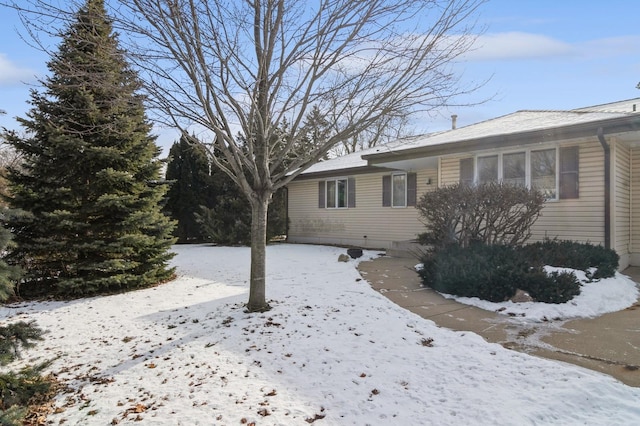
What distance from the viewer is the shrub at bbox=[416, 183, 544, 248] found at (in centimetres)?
735

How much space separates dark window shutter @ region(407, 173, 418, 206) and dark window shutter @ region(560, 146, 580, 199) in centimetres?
465

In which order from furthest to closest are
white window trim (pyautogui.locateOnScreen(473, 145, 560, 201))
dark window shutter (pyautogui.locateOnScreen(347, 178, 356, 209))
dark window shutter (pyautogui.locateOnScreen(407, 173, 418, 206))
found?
1. dark window shutter (pyautogui.locateOnScreen(347, 178, 356, 209))
2. dark window shutter (pyautogui.locateOnScreen(407, 173, 418, 206))
3. white window trim (pyautogui.locateOnScreen(473, 145, 560, 201))

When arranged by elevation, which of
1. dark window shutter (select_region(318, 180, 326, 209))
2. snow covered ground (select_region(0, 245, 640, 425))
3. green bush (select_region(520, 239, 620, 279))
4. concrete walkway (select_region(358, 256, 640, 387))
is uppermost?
dark window shutter (select_region(318, 180, 326, 209))

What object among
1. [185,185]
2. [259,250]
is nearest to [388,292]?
[259,250]

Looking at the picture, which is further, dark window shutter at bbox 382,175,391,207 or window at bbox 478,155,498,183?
dark window shutter at bbox 382,175,391,207

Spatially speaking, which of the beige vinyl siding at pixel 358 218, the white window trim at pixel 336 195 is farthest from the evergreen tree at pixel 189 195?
the white window trim at pixel 336 195

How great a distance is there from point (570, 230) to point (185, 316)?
8141 millimetres

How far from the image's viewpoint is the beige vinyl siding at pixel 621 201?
26.7ft

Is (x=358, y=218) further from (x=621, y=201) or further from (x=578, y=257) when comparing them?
(x=578, y=257)

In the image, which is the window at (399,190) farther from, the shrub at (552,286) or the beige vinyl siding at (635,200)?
the shrub at (552,286)

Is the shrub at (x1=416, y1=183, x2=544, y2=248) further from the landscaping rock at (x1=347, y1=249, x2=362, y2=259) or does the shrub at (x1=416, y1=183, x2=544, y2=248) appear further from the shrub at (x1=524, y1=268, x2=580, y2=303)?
the landscaping rock at (x1=347, y1=249, x2=362, y2=259)

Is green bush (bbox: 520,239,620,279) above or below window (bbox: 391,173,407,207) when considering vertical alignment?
below

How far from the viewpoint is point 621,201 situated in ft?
28.5

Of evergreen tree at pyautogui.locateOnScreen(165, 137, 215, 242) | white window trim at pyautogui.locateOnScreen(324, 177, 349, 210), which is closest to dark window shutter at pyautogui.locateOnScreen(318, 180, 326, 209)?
white window trim at pyautogui.locateOnScreen(324, 177, 349, 210)
